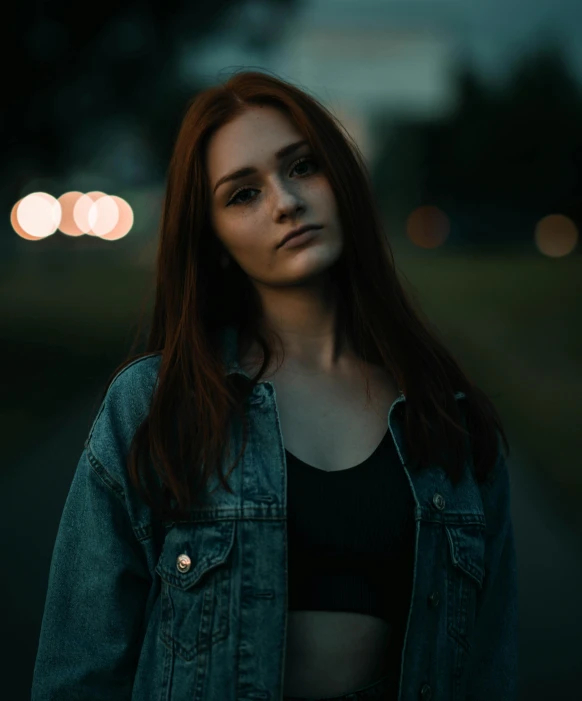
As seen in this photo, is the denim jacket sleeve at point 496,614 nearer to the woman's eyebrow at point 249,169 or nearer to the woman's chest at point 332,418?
the woman's chest at point 332,418

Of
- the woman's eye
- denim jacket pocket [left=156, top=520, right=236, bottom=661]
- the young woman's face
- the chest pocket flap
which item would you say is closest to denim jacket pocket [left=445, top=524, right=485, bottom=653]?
the chest pocket flap

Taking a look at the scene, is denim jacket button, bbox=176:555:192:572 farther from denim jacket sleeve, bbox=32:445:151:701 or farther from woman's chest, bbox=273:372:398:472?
woman's chest, bbox=273:372:398:472

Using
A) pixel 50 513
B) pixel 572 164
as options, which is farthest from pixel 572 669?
pixel 572 164

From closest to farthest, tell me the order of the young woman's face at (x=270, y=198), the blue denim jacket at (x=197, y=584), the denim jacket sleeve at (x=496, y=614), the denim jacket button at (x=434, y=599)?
the blue denim jacket at (x=197, y=584)
the denim jacket button at (x=434, y=599)
the young woman's face at (x=270, y=198)
the denim jacket sleeve at (x=496, y=614)

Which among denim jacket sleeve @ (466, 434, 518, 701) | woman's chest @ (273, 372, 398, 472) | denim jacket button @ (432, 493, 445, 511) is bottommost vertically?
denim jacket sleeve @ (466, 434, 518, 701)

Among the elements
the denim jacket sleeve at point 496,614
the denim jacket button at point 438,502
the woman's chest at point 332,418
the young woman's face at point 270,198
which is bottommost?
the denim jacket sleeve at point 496,614

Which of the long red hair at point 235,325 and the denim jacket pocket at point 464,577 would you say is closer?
the long red hair at point 235,325

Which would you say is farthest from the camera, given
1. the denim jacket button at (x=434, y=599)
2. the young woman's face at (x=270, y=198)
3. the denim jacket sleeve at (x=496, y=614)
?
the denim jacket sleeve at (x=496, y=614)

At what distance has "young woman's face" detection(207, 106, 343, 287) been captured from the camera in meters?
2.22

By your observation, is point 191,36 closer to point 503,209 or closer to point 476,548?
point 476,548

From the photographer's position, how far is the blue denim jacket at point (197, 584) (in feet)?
6.42

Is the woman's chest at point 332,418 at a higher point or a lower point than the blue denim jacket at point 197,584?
higher

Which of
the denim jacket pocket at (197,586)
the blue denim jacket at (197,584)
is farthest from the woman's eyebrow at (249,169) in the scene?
the denim jacket pocket at (197,586)

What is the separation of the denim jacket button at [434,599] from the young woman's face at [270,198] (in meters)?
0.82
